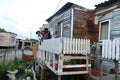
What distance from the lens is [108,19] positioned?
9195mm

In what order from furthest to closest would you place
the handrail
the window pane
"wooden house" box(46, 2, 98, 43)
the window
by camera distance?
"wooden house" box(46, 2, 98, 43)
the window pane
the window
the handrail

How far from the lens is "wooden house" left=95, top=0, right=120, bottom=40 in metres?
8.52

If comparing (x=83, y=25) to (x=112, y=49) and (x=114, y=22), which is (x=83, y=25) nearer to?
(x=114, y=22)

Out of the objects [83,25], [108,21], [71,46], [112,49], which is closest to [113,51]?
[112,49]

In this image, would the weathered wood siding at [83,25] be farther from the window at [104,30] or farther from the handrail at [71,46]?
the handrail at [71,46]

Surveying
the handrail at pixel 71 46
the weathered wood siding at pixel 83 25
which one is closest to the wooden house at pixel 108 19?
the weathered wood siding at pixel 83 25

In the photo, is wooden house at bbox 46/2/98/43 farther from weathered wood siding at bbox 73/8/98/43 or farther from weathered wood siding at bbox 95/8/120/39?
weathered wood siding at bbox 95/8/120/39

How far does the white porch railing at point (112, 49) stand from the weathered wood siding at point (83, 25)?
490cm

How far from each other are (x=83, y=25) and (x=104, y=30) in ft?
5.30

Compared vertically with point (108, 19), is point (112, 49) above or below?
below

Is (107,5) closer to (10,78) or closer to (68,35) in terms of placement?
(68,35)

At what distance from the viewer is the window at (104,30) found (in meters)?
9.29

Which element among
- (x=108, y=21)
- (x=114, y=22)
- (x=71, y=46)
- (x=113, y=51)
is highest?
(x=108, y=21)

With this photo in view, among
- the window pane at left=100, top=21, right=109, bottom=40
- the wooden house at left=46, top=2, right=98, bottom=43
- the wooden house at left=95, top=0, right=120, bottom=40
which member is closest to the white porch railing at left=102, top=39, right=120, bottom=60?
the wooden house at left=95, top=0, right=120, bottom=40
